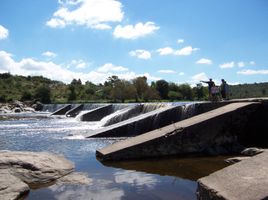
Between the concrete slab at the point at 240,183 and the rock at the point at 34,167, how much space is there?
3.87 m

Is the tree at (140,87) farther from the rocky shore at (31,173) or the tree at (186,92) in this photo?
the rocky shore at (31,173)

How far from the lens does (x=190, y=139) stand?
10.9m

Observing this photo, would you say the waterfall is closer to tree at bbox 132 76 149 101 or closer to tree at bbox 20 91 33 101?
tree at bbox 132 76 149 101

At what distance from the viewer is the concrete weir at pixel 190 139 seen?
414 inches

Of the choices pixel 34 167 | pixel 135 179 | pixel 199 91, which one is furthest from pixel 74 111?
pixel 199 91

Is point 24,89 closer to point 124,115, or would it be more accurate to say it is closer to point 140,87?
point 140,87

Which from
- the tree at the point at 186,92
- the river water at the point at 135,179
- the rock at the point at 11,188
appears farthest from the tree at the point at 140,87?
the rock at the point at 11,188

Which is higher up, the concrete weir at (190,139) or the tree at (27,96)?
the tree at (27,96)

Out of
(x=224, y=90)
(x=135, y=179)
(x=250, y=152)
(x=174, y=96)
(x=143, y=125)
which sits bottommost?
(x=135, y=179)

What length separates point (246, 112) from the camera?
11.8 meters

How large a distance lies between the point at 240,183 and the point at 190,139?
540 cm

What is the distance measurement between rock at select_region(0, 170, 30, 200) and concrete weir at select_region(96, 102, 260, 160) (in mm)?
3697

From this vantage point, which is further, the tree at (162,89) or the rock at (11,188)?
the tree at (162,89)

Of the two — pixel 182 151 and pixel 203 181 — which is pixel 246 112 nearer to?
pixel 182 151
